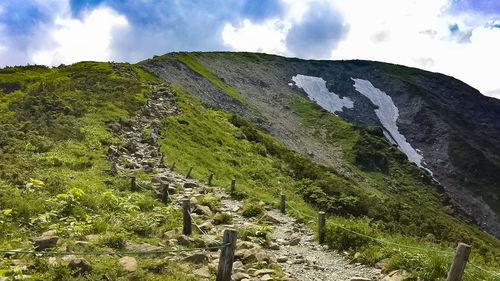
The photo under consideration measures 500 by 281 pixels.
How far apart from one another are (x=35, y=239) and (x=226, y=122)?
35154 millimetres

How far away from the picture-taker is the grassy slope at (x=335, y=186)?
1083 centimetres

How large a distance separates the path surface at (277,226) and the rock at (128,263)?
8.98 ft

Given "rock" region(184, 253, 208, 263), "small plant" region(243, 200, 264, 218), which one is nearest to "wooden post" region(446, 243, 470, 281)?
"rock" region(184, 253, 208, 263)

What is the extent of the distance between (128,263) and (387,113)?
9446 cm

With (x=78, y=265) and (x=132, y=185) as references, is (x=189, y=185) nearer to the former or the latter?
(x=132, y=185)

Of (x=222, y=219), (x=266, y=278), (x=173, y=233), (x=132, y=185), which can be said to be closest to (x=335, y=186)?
(x=222, y=219)

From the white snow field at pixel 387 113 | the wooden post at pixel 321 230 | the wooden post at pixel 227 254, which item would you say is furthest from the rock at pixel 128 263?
the white snow field at pixel 387 113

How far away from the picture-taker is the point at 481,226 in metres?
51.4

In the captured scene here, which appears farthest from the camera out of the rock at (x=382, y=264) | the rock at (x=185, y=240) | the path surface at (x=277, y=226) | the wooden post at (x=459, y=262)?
the rock at (x=185, y=240)

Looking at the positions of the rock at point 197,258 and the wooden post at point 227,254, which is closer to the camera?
the wooden post at point 227,254

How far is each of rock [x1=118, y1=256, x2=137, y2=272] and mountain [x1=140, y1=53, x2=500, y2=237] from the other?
146 ft

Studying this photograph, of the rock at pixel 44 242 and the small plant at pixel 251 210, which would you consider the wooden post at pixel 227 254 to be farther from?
the small plant at pixel 251 210

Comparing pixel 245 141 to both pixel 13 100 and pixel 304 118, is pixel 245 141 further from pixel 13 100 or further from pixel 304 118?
pixel 304 118

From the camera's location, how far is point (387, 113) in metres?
89.1
